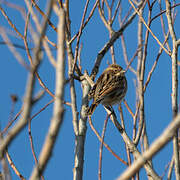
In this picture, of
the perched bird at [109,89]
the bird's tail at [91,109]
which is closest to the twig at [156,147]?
the bird's tail at [91,109]

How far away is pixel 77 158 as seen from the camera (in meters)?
3.20

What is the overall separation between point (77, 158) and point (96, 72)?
1.66 metres

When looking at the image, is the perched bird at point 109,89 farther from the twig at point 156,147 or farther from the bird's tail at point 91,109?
the twig at point 156,147

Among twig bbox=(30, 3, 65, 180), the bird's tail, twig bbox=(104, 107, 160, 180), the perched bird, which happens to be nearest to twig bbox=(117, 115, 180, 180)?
twig bbox=(30, 3, 65, 180)

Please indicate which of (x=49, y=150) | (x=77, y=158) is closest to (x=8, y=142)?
(x=49, y=150)

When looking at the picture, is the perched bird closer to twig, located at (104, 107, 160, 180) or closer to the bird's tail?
the bird's tail

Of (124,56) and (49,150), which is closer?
(49,150)

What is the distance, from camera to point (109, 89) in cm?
568

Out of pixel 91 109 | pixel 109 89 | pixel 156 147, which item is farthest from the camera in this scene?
pixel 109 89

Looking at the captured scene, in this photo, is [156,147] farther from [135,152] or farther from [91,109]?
[91,109]

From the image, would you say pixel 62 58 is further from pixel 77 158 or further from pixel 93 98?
pixel 93 98

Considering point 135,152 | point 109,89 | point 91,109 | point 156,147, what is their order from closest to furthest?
point 156,147 → point 135,152 → point 91,109 → point 109,89

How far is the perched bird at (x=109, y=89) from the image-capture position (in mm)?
5137

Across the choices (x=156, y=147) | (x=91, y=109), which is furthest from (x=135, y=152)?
(x=156, y=147)
